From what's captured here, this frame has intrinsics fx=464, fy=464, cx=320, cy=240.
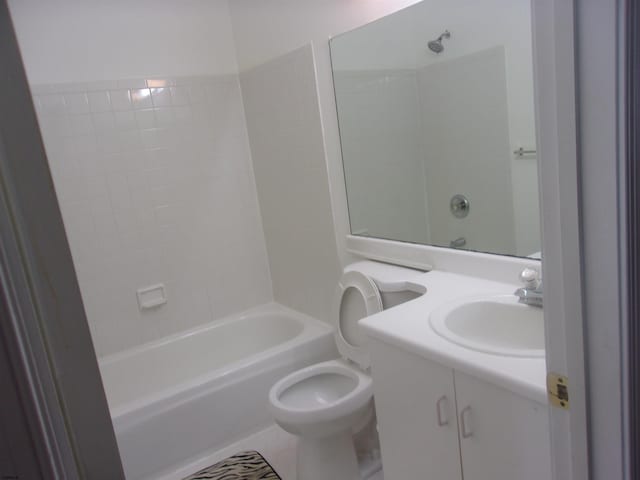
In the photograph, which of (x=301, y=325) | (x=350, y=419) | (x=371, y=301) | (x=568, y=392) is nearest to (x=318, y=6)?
(x=371, y=301)

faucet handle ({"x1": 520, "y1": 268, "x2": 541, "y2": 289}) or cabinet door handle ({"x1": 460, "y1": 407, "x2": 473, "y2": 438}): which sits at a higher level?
faucet handle ({"x1": 520, "y1": 268, "x2": 541, "y2": 289})

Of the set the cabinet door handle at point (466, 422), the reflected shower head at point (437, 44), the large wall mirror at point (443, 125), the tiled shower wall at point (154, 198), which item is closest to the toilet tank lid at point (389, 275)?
the large wall mirror at point (443, 125)

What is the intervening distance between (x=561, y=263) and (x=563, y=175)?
0.13 meters

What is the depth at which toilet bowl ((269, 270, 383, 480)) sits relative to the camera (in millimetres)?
1823

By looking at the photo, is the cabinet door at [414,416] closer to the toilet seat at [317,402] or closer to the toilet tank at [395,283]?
the toilet seat at [317,402]

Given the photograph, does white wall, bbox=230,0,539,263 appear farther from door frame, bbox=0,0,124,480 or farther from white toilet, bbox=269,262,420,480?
door frame, bbox=0,0,124,480

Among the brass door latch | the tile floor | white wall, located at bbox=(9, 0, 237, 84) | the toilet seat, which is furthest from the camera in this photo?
white wall, located at bbox=(9, 0, 237, 84)

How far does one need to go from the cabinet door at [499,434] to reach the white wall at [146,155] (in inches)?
80.4

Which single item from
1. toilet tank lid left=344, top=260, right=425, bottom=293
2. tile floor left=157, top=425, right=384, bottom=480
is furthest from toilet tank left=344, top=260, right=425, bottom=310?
tile floor left=157, top=425, right=384, bottom=480

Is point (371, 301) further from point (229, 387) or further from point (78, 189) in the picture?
point (78, 189)

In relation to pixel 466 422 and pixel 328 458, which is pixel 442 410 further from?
pixel 328 458

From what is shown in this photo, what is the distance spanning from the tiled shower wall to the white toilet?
1.08 m

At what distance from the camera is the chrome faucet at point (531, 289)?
55.3 inches

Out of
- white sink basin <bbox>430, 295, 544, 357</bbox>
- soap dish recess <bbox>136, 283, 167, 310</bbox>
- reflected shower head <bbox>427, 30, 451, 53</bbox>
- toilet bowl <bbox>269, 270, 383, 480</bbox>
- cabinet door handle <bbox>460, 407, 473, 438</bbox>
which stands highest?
reflected shower head <bbox>427, 30, 451, 53</bbox>
